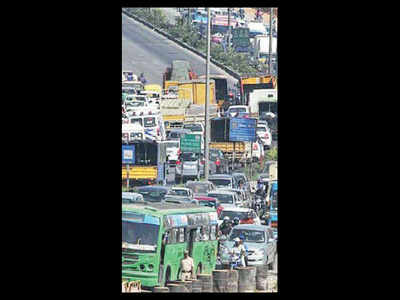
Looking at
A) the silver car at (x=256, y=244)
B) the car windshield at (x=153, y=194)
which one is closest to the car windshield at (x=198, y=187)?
the car windshield at (x=153, y=194)

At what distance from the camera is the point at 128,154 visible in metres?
10.4

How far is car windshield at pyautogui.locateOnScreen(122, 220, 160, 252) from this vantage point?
8922mm

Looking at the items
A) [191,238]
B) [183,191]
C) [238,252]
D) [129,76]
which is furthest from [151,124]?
[238,252]

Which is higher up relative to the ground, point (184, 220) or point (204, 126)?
point (204, 126)

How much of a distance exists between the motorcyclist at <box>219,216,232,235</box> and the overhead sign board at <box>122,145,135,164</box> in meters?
1.32

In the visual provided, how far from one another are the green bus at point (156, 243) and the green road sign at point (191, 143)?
4.07ft

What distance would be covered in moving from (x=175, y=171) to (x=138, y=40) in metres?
1.67

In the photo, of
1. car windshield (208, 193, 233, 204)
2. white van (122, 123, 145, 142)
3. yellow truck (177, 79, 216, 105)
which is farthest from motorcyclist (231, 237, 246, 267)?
yellow truck (177, 79, 216, 105)

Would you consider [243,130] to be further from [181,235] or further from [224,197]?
[181,235]

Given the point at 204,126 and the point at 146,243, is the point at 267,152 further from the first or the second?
the point at 146,243
